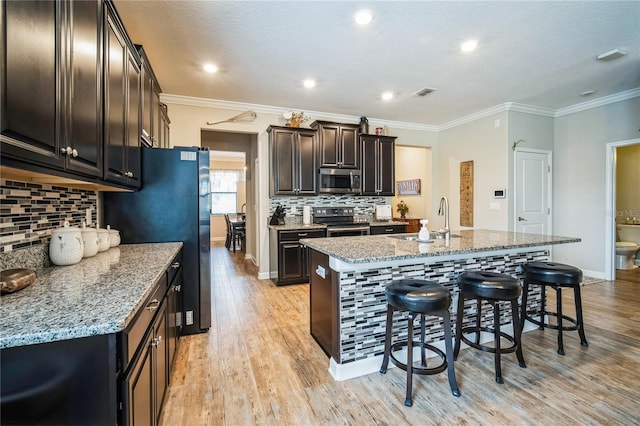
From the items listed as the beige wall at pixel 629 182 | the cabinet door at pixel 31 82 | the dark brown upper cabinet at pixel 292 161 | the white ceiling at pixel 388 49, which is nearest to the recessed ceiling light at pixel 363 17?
the white ceiling at pixel 388 49

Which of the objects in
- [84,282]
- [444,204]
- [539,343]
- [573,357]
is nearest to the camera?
[84,282]

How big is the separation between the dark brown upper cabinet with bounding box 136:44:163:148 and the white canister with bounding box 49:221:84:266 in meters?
1.15

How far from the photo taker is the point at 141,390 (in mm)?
1168

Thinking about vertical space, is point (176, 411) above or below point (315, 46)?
below

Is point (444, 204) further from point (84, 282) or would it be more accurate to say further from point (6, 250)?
point (6, 250)

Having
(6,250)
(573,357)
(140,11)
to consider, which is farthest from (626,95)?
(6,250)

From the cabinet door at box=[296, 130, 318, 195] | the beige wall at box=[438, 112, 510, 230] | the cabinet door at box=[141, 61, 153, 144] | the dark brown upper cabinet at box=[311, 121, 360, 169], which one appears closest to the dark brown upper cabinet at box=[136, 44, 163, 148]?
the cabinet door at box=[141, 61, 153, 144]

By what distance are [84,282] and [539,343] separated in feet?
10.9

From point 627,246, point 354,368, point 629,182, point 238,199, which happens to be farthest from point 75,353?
point 238,199

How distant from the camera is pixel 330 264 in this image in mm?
2172

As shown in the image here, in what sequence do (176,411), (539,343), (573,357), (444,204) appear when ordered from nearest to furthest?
(176,411)
(573,357)
(539,343)
(444,204)

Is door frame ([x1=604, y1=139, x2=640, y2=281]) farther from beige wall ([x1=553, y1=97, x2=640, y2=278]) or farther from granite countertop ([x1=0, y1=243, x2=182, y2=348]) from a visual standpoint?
granite countertop ([x1=0, y1=243, x2=182, y2=348])

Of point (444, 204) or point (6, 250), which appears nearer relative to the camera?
point (6, 250)

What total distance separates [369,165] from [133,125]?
370cm
